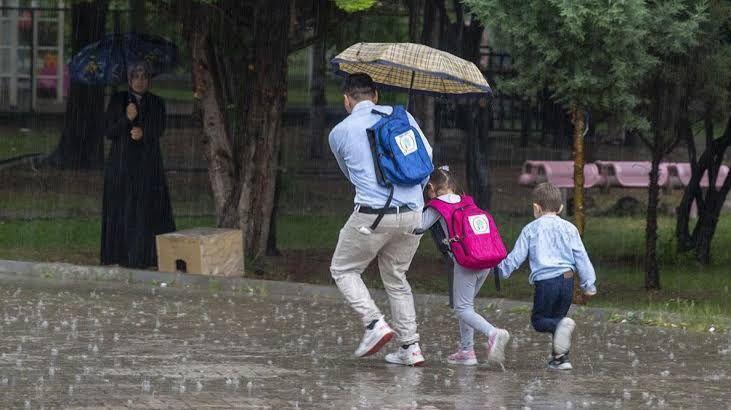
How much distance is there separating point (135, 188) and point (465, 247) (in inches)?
234

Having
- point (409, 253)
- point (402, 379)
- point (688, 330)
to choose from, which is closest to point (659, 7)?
point (688, 330)

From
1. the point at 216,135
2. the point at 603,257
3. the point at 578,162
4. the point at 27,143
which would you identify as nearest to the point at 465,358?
the point at 578,162

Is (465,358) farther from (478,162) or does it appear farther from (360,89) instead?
(478,162)

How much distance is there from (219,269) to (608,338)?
4.22m

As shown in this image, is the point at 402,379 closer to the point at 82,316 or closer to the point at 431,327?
the point at 431,327

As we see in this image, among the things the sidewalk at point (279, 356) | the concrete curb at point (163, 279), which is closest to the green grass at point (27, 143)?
the concrete curb at point (163, 279)

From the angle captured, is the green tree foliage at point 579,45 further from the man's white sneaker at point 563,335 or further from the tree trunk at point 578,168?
the man's white sneaker at point 563,335

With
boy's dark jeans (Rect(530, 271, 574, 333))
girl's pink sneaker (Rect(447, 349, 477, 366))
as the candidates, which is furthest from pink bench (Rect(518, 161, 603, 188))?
boy's dark jeans (Rect(530, 271, 574, 333))

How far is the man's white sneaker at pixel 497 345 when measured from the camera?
8.50 meters

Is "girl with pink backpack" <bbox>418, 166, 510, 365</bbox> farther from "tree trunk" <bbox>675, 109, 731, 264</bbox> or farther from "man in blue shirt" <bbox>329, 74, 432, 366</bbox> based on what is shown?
"tree trunk" <bbox>675, 109, 731, 264</bbox>

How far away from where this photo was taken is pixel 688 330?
10.6m

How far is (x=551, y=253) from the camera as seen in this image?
860cm

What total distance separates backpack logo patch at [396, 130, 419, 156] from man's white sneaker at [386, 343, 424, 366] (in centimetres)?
118

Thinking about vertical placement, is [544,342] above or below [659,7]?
below
